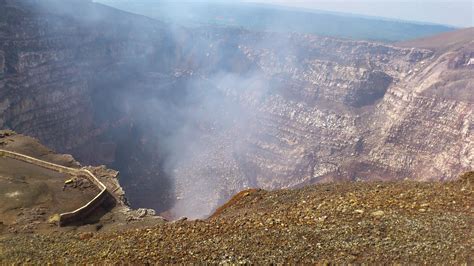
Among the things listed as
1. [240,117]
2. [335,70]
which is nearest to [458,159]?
[335,70]

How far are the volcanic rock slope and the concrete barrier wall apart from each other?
36.0 m

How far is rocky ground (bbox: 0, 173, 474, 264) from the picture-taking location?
50.1ft

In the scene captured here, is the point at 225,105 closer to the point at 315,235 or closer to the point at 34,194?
the point at 34,194

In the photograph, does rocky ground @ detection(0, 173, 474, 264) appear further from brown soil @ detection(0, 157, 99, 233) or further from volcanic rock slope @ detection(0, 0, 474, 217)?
volcanic rock slope @ detection(0, 0, 474, 217)

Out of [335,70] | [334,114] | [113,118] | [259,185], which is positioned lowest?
[259,185]

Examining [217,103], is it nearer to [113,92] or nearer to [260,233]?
[113,92]

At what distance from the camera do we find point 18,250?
2023 cm

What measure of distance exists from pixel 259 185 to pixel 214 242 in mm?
72906

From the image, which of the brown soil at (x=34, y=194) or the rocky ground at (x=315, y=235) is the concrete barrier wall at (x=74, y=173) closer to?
the brown soil at (x=34, y=194)

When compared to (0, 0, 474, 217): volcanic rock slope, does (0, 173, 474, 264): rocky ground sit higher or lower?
higher

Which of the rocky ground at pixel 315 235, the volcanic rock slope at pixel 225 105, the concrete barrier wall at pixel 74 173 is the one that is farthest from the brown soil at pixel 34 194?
the volcanic rock slope at pixel 225 105

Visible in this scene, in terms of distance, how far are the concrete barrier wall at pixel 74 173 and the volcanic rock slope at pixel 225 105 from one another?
36.0 m

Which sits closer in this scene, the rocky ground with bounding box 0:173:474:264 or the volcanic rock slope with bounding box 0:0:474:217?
the rocky ground with bounding box 0:173:474:264

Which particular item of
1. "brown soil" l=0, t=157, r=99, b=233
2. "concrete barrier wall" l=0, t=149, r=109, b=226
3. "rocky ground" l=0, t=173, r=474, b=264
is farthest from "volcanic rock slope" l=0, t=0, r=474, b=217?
"rocky ground" l=0, t=173, r=474, b=264
